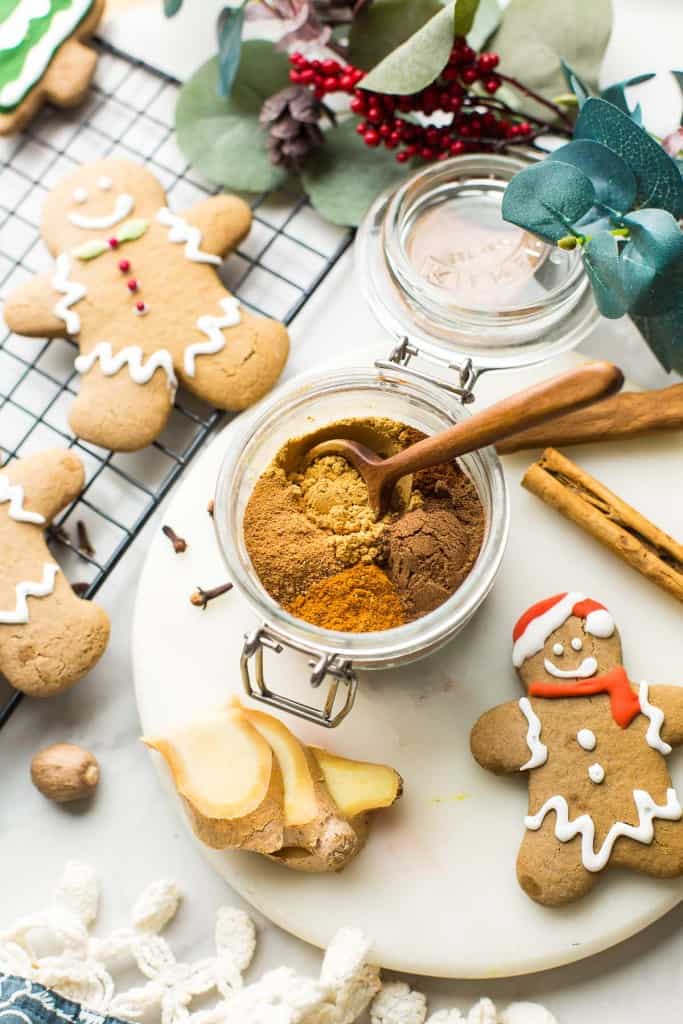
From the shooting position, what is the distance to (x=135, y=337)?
117 cm

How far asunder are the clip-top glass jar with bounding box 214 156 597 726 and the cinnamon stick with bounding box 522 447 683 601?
121 mm

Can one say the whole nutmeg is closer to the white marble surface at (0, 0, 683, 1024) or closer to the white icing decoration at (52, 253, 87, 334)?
the white marble surface at (0, 0, 683, 1024)

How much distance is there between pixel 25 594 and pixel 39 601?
0.02 meters

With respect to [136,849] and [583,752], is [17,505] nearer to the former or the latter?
[136,849]

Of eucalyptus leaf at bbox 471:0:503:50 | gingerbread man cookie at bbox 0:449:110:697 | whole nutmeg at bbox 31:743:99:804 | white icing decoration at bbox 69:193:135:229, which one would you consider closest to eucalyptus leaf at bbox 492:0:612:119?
eucalyptus leaf at bbox 471:0:503:50

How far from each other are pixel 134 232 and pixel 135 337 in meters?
0.12

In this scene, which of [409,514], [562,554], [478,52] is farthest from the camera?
[478,52]

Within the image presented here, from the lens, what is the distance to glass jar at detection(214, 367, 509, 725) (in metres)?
0.91

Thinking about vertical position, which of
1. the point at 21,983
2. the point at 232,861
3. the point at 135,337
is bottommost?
the point at 21,983

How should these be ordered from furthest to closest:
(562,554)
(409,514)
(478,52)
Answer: (478,52) → (562,554) → (409,514)

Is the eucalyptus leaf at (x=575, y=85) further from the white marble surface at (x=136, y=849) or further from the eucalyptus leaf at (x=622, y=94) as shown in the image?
the white marble surface at (x=136, y=849)

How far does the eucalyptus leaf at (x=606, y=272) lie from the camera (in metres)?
0.97

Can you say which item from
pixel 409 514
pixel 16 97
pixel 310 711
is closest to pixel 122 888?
pixel 310 711

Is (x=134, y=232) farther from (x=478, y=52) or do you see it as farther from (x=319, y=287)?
(x=478, y=52)
